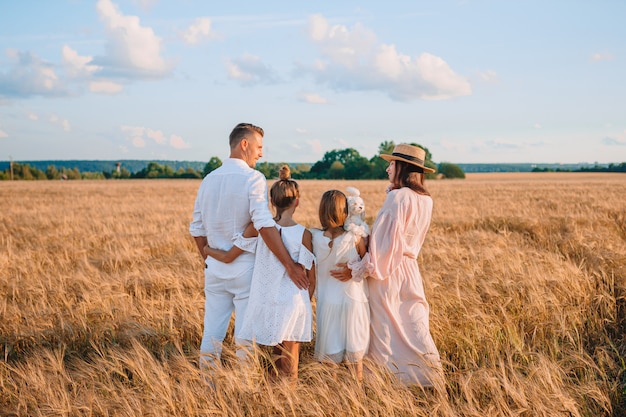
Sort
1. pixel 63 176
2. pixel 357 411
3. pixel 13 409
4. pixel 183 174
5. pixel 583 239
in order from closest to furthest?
pixel 357 411, pixel 13 409, pixel 583 239, pixel 183 174, pixel 63 176

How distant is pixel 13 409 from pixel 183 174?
286ft

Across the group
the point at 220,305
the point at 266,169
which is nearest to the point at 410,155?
the point at 220,305

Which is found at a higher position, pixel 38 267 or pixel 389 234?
pixel 389 234

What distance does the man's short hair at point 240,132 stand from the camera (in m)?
3.48

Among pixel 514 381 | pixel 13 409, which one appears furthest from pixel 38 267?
pixel 514 381

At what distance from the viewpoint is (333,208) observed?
3.48 metres

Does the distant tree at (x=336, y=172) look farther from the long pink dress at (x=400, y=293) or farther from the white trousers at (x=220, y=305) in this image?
the white trousers at (x=220, y=305)

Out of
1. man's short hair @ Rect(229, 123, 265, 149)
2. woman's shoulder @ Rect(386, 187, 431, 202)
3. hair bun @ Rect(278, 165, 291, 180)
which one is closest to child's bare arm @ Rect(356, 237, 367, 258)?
woman's shoulder @ Rect(386, 187, 431, 202)

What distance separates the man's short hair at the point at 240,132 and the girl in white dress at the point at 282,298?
409mm

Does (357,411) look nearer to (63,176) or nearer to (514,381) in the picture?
(514,381)

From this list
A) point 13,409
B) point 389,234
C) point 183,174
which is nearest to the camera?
point 13,409

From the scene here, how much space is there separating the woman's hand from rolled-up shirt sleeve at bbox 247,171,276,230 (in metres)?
0.60

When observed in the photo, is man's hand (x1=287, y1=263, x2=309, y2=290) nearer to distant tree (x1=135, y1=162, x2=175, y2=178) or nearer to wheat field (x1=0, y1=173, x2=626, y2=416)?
wheat field (x1=0, y1=173, x2=626, y2=416)

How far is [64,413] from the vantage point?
2914mm
